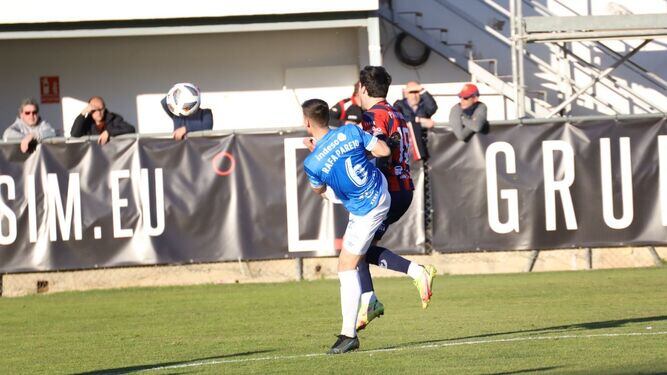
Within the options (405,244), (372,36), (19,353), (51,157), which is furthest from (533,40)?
(19,353)

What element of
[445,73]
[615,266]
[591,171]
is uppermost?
[445,73]

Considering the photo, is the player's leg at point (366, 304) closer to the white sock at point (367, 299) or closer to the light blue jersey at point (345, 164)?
the white sock at point (367, 299)

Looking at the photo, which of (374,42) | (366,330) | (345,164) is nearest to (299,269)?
(374,42)

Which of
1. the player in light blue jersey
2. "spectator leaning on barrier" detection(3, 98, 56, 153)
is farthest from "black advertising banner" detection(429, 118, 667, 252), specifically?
the player in light blue jersey

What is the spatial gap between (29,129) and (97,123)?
0.85 m

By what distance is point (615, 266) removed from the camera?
16.9 meters

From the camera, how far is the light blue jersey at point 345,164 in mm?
9562

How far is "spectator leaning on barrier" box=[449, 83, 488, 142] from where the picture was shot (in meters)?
16.5

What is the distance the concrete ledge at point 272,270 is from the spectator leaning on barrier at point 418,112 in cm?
141

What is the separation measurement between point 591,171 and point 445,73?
6.72 meters

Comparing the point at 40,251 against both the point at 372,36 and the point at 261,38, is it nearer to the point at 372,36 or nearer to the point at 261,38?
the point at 372,36

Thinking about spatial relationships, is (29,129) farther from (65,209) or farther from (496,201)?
(496,201)

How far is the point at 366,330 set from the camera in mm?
11734

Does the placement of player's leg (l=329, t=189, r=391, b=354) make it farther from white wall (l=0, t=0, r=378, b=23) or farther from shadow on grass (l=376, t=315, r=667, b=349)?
white wall (l=0, t=0, r=378, b=23)
